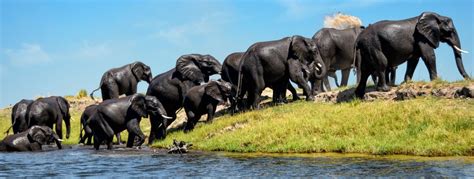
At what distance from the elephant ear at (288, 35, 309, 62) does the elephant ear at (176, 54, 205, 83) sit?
137 inches

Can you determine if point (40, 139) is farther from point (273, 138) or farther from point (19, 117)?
point (273, 138)

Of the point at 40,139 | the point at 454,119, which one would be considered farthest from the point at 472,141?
the point at 40,139

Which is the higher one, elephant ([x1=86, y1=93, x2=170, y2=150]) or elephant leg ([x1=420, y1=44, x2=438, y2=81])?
elephant leg ([x1=420, y1=44, x2=438, y2=81])

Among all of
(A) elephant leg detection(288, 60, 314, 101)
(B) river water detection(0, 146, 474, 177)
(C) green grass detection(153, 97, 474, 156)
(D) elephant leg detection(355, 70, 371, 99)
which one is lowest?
(B) river water detection(0, 146, 474, 177)

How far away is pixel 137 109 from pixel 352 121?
662 cm

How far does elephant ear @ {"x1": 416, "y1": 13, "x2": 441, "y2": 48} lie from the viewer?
834 inches

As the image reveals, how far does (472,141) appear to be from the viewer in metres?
14.7

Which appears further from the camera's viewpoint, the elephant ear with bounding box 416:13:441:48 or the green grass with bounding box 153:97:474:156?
the elephant ear with bounding box 416:13:441:48

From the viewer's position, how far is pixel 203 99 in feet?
72.8

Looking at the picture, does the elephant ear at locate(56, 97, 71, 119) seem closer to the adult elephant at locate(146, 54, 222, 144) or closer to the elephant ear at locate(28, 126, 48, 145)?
the elephant ear at locate(28, 126, 48, 145)

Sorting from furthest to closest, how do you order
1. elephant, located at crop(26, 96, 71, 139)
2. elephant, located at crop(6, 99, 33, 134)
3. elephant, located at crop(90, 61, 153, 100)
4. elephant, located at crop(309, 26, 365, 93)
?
elephant, located at crop(90, 61, 153, 100) < elephant, located at crop(6, 99, 33, 134) < elephant, located at crop(26, 96, 71, 139) < elephant, located at crop(309, 26, 365, 93)

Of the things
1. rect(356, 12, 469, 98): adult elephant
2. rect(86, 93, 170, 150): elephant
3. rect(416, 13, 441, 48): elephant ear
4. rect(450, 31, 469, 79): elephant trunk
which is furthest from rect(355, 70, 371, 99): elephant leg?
rect(86, 93, 170, 150): elephant

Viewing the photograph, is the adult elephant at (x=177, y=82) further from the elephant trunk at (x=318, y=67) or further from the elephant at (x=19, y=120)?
the elephant at (x=19, y=120)

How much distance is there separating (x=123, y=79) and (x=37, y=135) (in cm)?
656
